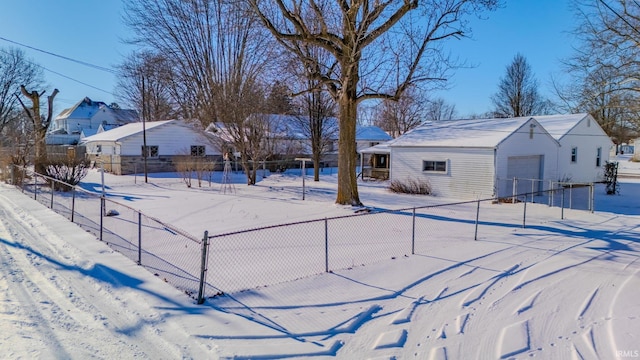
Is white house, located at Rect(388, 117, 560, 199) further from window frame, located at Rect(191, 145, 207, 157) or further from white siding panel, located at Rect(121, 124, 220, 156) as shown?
window frame, located at Rect(191, 145, 207, 157)

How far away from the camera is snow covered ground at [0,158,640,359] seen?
4.17 meters

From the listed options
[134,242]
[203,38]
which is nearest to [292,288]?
[134,242]

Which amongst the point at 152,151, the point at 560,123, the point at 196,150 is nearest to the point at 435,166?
the point at 560,123

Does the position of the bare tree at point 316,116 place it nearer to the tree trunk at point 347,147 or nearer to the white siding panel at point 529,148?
the white siding panel at point 529,148

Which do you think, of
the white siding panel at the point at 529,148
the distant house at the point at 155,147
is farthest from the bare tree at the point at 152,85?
the white siding panel at the point at 529,148

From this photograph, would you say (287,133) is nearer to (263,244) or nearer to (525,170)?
(525,170)

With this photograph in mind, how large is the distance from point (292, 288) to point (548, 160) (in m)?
20.6

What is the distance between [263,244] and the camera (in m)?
8.86

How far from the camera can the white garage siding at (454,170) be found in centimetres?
1817

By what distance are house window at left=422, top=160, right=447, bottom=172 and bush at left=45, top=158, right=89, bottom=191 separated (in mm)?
16163

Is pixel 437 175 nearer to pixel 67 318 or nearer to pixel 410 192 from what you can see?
pixel 410 192

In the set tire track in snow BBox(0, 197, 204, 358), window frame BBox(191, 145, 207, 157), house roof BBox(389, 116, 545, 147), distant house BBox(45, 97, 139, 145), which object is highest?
distant house BBox(45, 97, 139, 145)

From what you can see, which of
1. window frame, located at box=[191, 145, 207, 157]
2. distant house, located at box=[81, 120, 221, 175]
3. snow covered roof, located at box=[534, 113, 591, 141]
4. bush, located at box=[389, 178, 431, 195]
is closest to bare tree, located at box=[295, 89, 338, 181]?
bush, located at box=[389, 178, 431, 195]

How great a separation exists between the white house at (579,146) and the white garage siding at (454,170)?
8210 mm
